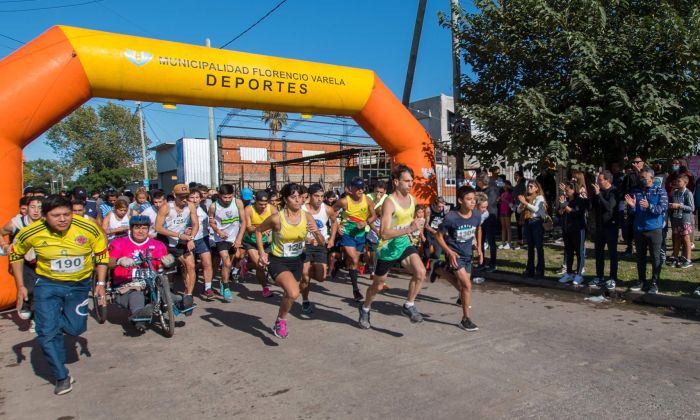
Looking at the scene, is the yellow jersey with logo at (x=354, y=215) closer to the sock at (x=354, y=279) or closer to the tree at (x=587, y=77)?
the sock at (x=354, y=279)

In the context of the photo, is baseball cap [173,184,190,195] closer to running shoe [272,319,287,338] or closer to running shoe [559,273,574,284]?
running shoe [272,319,287,338]

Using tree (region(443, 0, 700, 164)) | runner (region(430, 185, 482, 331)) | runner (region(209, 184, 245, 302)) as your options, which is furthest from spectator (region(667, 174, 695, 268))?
runner (region(209, 184, 245, 302))

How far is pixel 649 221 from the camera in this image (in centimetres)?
711

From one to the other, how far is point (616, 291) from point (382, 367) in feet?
14.5

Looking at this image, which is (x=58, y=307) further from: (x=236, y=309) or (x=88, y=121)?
(x=88, y=121)

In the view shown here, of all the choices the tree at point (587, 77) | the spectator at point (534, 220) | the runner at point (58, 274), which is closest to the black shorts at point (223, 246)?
the runner at point (58, 274)

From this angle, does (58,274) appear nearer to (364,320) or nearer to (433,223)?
(364,320)

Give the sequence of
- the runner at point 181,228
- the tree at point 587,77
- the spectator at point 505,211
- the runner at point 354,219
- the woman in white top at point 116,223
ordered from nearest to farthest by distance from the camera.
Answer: the runner at point 181,228, the runner at point 354,219, the woman in white top at point 116,223, the tree at point 587,77, the spectator at point 505,211

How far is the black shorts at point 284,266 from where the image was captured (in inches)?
227

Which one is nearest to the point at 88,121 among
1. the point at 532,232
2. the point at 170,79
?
the point at 170,79

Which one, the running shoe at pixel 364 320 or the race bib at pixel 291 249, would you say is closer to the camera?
the race bib at pixel 291 249

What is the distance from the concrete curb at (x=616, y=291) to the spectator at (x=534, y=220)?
238 millimetres

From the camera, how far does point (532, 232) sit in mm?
8586

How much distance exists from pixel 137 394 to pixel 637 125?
353 inches
